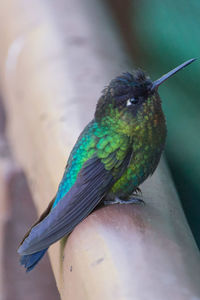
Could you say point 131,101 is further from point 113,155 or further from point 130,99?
point 113,155

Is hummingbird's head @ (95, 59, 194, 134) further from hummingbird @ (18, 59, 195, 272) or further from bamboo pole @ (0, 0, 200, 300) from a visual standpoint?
bamboo pole @ (0, 0, 200, 300)

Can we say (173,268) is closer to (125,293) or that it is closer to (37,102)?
(125,293)

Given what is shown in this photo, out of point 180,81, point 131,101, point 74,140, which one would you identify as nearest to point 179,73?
point 180,81

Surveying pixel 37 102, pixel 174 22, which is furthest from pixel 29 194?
pixel 174 22

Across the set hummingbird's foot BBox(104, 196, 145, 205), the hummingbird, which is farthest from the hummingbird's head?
hummingbird's foot BBox(104, 196, 145, 205)

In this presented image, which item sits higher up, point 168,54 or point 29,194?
point 168,54

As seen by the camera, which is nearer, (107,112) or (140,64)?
(107,112)
